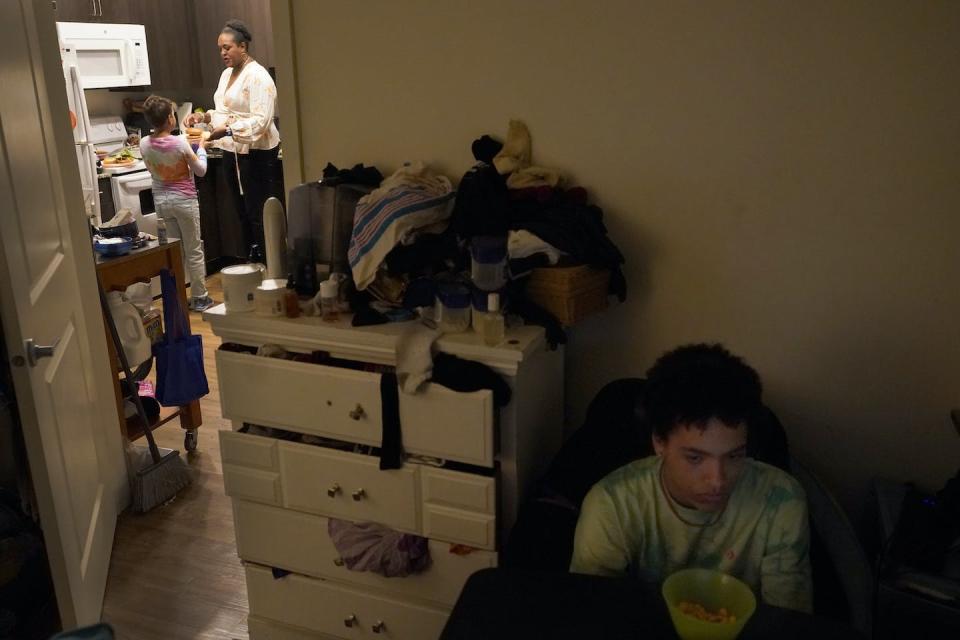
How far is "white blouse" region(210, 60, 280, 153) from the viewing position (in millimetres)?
4562

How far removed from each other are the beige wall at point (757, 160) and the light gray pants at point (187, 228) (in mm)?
2778

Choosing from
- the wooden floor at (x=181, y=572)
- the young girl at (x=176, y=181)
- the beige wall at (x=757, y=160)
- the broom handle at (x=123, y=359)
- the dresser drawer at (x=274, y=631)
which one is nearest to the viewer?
the beige wall at (x=757, y=160)

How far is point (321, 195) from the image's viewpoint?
2020 millimetres

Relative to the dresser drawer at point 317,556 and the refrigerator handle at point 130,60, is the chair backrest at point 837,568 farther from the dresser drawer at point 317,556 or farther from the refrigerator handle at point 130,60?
the refrigerator handle at point 130,60

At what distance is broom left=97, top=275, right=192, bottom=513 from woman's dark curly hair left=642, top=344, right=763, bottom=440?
1886 millimetres

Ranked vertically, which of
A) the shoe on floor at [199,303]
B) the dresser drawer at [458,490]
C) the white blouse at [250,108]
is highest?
the white blouse at [250,108]

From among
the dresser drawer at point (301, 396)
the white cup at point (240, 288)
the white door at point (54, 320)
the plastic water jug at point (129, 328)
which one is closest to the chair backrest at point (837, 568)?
the dresser drawer at point (301, 396)

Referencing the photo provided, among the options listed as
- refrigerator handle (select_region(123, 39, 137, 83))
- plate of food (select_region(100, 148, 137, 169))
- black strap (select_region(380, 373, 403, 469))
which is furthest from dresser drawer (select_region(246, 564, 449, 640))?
refrigerator handle (select_region(123, 39, 137, 83))

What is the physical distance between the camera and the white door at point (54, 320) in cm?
175

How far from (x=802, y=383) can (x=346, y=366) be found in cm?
104

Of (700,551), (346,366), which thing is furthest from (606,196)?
(700,551)

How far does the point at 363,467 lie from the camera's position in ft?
6.03

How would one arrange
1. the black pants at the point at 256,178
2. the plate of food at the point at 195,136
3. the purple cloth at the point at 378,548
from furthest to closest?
the plate of food at the point at 195,136 < the black pants at the point at 256,178 < the purple cloth at the point at 378,548

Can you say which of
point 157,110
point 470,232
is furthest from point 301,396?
point 157,110
